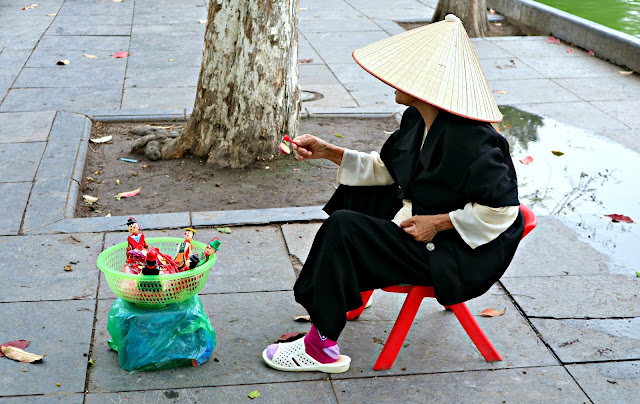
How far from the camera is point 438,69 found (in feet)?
10.4

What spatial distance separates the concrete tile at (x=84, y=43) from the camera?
912 cm

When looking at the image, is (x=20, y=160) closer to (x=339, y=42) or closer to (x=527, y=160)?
(x=527, y=160)

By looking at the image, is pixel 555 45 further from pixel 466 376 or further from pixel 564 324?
pixel 466 376

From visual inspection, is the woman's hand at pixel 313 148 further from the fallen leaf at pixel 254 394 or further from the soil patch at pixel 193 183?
the soil patch at pixel 193 183

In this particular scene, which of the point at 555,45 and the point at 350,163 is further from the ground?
the point at 350,163

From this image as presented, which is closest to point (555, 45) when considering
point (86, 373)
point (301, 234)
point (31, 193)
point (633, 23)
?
point (633, 23)

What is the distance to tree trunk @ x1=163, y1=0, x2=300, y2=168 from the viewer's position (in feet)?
18.2

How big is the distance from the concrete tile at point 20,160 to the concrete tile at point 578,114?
4.57m

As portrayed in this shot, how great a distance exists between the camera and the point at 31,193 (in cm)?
510

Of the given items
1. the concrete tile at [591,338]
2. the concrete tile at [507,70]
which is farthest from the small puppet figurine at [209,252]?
the concrete tile at [507,70]

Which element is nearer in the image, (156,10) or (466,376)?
(466,376)

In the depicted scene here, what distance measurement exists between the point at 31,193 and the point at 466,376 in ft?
10.6

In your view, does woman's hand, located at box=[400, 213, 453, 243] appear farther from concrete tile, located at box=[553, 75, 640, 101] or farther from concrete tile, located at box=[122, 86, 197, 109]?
concrete tile, located at box=[553, 75, 640, 101]

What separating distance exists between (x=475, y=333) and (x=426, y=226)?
Result: 1.98 ft
